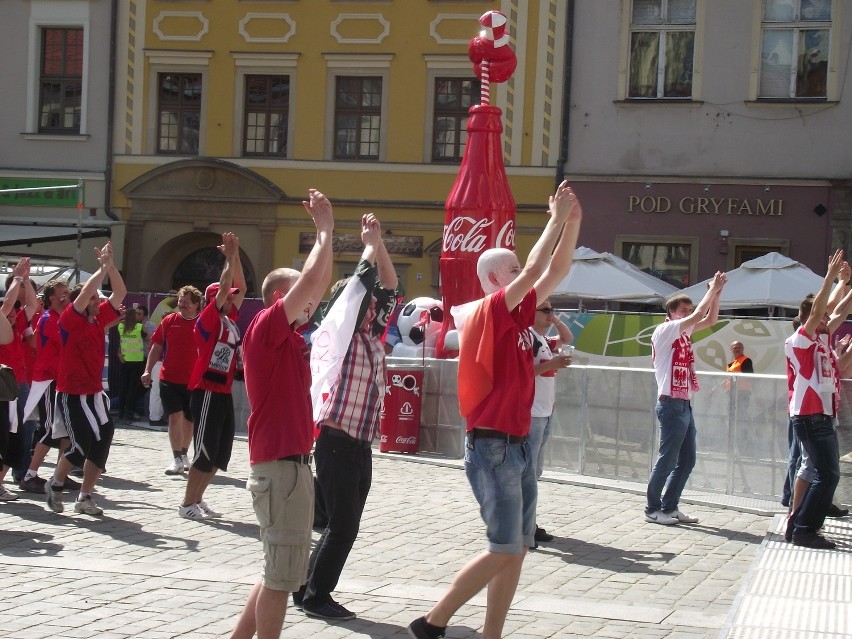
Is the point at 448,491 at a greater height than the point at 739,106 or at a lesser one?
lesser

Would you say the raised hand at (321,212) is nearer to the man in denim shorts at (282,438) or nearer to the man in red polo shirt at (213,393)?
the man in denim shorts at (282,438)

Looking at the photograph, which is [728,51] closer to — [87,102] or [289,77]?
[289,77]

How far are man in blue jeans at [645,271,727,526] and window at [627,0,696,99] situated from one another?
15.6 metres

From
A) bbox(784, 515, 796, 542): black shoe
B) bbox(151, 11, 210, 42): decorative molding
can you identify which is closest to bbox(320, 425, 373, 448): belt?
bbox(784, 515, 796, 542): black shoe

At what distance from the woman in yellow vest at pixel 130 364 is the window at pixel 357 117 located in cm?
848

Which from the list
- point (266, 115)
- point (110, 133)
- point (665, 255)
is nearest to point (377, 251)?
point (665, 255)

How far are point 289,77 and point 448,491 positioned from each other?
56.1 feet

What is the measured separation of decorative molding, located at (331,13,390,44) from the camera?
88.2 ft

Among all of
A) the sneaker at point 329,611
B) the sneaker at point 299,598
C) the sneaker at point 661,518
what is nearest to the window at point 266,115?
the sneaker at point 661,518

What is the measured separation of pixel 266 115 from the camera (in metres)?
27.8

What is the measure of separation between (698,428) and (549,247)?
6983 millimetres

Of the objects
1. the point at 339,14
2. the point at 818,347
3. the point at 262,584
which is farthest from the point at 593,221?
the point at 262,584

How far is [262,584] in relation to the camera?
5492mm

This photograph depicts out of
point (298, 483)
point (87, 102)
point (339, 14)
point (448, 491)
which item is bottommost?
point (448, 491)
